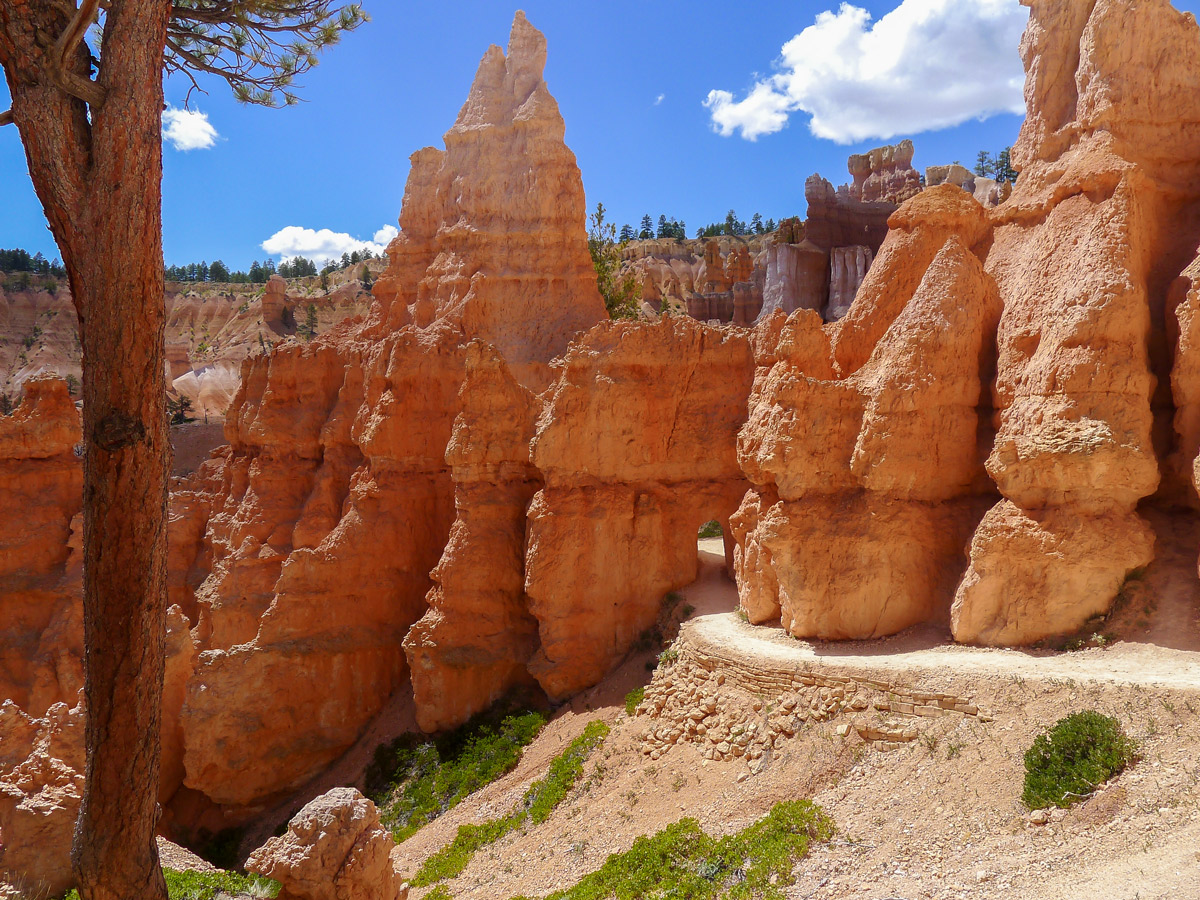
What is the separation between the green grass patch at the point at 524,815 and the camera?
557 inches

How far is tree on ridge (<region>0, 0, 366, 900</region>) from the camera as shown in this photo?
19.7 feet

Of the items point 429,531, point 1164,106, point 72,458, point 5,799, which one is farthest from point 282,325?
point 1164,106

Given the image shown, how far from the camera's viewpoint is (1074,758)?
9.20 metres

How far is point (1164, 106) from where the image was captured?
525 inches

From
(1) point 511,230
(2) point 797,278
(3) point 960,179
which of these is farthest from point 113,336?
(3) point 960,179

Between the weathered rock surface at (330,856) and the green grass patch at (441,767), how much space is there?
18.6 ft

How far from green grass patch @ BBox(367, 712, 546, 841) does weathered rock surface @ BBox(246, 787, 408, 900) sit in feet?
18.6

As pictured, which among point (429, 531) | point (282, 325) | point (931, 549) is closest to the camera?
point (931, 549)

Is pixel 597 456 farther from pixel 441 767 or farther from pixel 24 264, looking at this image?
pixel 24 264

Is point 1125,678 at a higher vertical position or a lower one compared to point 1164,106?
lower

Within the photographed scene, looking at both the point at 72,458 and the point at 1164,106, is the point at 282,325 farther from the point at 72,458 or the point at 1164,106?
the point at 1164,106

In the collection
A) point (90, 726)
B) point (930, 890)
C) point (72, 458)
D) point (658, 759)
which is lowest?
point (658, 759)

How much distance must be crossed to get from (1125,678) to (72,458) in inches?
1077

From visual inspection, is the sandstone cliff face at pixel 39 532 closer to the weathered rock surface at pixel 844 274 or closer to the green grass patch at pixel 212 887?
the green grass patch at pixel 212 887
